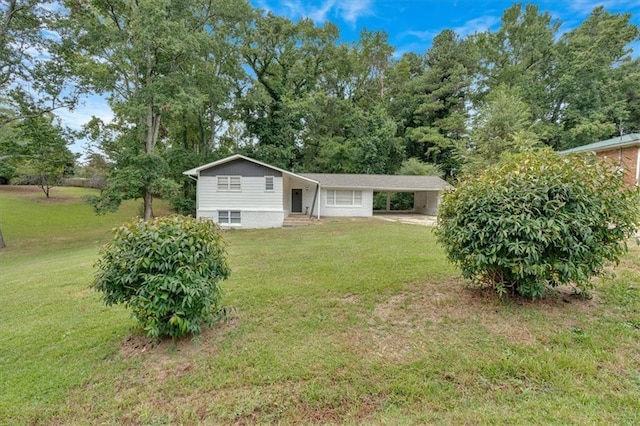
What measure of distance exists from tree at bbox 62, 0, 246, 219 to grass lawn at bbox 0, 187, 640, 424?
12.8 meters

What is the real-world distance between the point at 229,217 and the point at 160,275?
13.6 meters

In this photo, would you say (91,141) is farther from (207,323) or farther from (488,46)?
(488,46)

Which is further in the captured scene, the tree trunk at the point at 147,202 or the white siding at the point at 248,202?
the tree trunk at the point at 147,202

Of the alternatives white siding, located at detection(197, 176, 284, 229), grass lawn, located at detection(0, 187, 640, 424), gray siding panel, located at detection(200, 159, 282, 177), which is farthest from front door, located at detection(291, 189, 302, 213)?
grass lawn, located at detection(0, 187, 640, 424)

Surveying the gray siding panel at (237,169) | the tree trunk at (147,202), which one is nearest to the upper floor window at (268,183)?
the gray siding panel at (237,169)

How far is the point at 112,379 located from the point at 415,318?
3446 millimetres

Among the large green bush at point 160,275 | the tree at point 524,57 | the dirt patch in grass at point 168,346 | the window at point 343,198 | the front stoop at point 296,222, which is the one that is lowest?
the dirt patch in grass at point 168,346

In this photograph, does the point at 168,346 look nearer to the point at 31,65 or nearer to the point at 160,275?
the point at 160,275

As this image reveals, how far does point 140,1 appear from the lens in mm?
15203

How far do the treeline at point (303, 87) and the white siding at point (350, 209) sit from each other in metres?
6.51

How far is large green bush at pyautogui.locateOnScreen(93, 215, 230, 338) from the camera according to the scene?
306 cm

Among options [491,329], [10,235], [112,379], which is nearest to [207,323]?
[112,379]

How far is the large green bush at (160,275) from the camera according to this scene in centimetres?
306

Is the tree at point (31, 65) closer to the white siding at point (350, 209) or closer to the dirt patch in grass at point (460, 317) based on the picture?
the white siding at point (350, 209)
